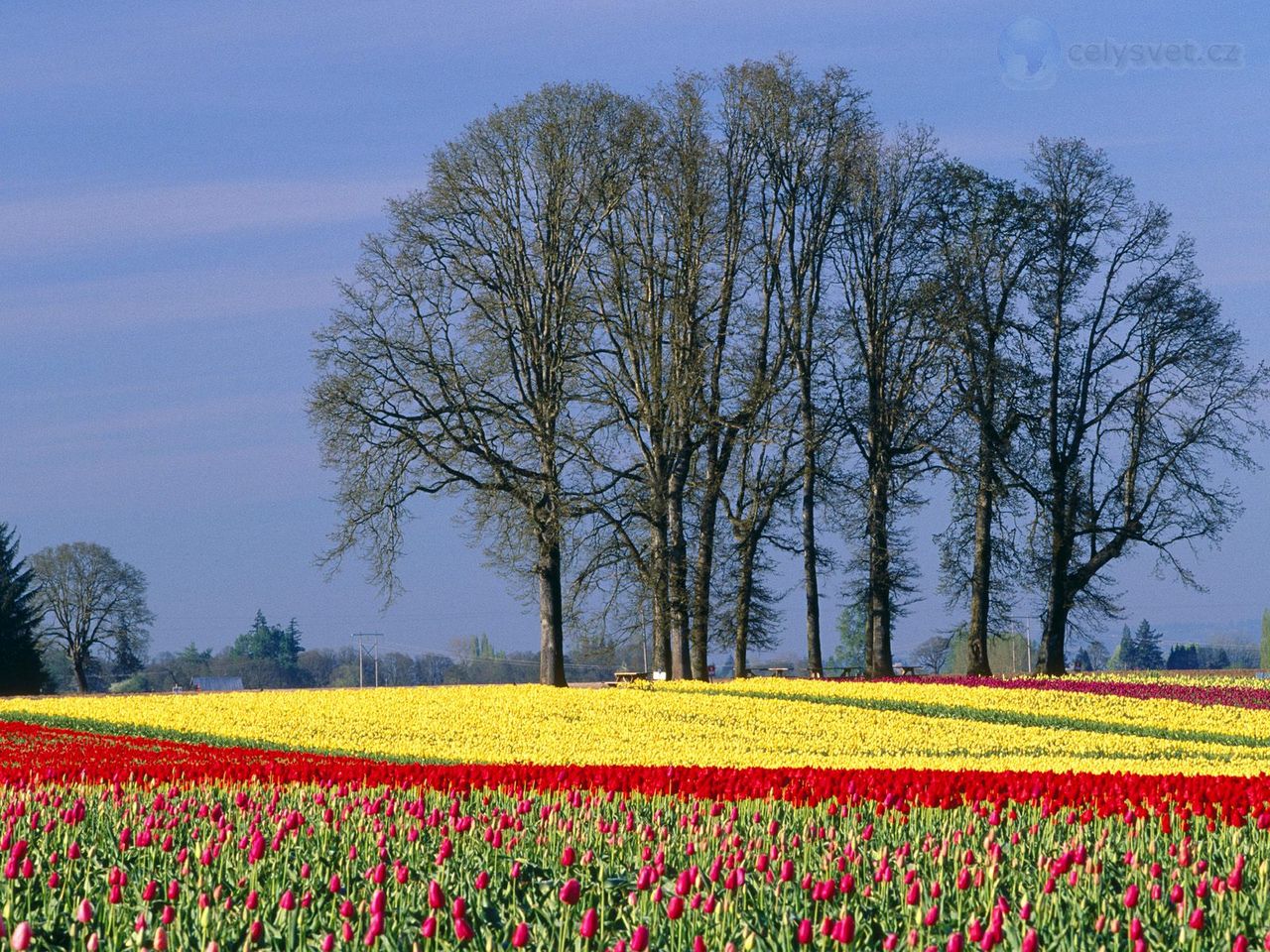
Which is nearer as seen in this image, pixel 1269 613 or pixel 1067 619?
pixel 1067 619

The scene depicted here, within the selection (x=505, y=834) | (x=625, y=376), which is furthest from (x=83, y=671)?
(x=505, y=834)

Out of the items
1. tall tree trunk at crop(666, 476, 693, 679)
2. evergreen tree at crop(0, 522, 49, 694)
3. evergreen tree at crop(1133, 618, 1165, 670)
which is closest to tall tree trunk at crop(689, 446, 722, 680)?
tall tree trunk at crop(666, 476, 693, 679)

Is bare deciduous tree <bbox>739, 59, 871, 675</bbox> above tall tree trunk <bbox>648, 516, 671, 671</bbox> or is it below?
above

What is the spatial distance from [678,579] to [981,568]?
322 inches

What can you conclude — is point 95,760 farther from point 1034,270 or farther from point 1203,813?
point 1034,270

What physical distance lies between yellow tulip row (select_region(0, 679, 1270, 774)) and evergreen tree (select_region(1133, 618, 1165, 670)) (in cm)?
8557

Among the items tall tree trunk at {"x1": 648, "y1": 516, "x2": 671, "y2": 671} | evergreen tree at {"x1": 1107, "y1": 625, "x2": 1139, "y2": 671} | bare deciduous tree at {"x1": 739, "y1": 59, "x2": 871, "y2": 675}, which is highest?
bare deciduous tree at {"x1": 739, "y1": 59, "x2": 871, "y2": 675}

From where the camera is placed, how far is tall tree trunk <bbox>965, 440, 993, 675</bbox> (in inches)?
1377

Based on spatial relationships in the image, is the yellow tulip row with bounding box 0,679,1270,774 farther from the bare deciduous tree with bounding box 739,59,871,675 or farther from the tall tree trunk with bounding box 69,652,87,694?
the tall tree trunk with bounding box 69,652,87,694

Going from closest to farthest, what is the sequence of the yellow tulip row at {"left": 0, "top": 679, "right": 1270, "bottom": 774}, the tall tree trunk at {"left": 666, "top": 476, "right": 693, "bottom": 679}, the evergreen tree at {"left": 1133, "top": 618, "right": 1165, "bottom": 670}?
the yellow tulip row at {"left": 0, "top": 679, "right": 1270, "bottom": 774}, the tall tree trunk at {"left": 666, "top": 476, "right": 693, "bottom": 679}, the evergreen tree at {"left": 1133, "top": 618, "right": 1165, "bottom": 670}

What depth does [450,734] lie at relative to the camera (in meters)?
22.8

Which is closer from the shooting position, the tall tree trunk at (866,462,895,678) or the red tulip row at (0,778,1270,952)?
the red tulip row at (0,778,1270,952)

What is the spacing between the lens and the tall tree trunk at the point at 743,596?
3366cm

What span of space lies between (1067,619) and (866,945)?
1321 inches
